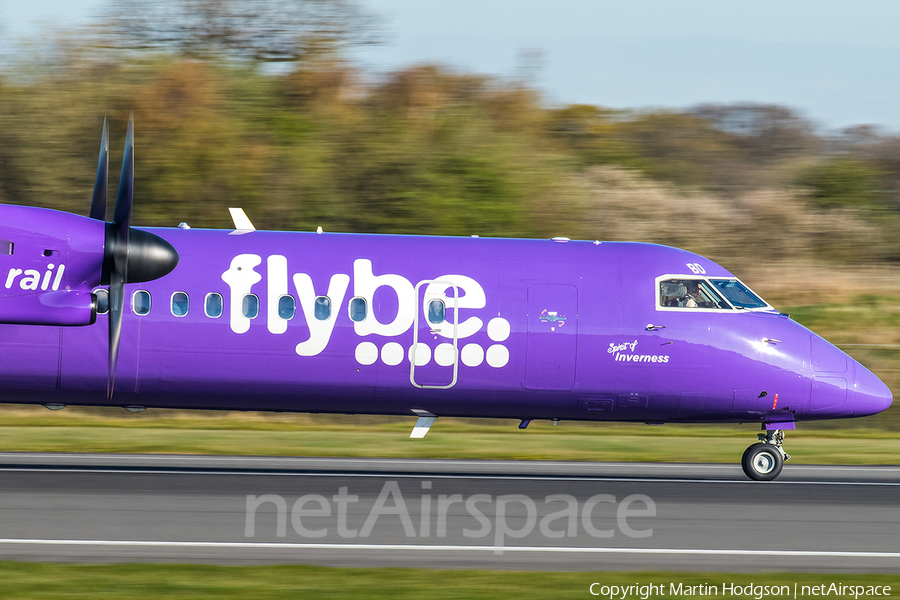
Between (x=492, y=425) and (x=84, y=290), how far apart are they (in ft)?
40.2

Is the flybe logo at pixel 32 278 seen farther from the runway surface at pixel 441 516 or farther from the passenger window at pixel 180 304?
the runway surface at pixel 441 516

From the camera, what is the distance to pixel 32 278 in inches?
514

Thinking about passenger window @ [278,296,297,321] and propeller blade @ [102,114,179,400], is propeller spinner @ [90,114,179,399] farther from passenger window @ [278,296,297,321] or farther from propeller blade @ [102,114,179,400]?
passenger window @ [278,296,297,321]

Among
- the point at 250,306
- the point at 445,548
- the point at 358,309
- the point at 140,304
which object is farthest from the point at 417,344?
the point at 445,548

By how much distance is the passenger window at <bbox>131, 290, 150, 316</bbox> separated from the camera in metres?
14.2

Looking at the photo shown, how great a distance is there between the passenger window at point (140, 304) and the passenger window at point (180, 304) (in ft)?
1.17

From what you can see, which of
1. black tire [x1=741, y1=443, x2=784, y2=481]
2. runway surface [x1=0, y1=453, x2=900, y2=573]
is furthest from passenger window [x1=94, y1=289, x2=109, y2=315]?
black tire [x1=741, y1=443, x2=784, y2=481]

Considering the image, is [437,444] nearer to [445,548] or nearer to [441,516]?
[441,516]

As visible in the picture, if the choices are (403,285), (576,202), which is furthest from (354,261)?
(576,202)

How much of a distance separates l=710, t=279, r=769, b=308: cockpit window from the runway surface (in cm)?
265

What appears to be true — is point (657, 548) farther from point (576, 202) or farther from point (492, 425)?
point (576, 202)

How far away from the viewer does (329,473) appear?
15.2 metres

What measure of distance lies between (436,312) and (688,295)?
3.73 m

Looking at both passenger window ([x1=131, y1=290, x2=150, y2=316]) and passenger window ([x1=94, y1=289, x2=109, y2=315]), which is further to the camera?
passenger window ([x1=131, y1=290, x2=150, y2=316])
